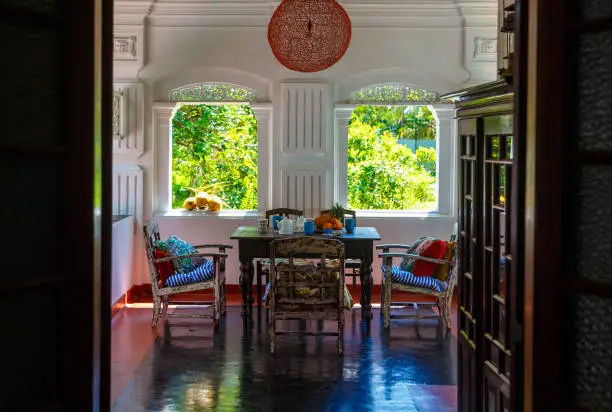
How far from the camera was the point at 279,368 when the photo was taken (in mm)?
5992

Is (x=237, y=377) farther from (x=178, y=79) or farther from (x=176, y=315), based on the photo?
(x=178, y=79)

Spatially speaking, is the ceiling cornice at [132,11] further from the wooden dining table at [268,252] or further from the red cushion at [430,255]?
the red cushion at [430,255]

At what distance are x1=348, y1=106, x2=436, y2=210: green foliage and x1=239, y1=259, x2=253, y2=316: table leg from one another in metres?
2.18

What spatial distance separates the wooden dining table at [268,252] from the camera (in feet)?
23.7

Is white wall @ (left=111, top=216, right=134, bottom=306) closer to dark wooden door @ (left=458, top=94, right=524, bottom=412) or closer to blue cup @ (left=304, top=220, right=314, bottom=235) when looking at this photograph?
blue cup @ (left=304, top=220, right=314, bottom=235)

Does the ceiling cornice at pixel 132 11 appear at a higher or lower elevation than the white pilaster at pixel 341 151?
higher

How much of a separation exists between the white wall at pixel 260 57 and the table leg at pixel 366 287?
1.63 metres

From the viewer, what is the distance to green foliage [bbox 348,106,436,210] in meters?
9.18

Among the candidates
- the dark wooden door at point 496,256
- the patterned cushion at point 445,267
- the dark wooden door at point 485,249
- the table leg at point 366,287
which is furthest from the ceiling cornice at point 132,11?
the dark wooden door at point 496,256

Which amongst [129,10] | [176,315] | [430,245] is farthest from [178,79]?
[430,245]

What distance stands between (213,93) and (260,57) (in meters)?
0.68

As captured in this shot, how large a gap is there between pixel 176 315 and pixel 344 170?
2.73 m

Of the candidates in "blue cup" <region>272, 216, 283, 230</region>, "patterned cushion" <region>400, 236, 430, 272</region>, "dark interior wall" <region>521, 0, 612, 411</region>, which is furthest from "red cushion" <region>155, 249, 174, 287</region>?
"dark interior wall" <region>521, 0, 612, 411</region>
